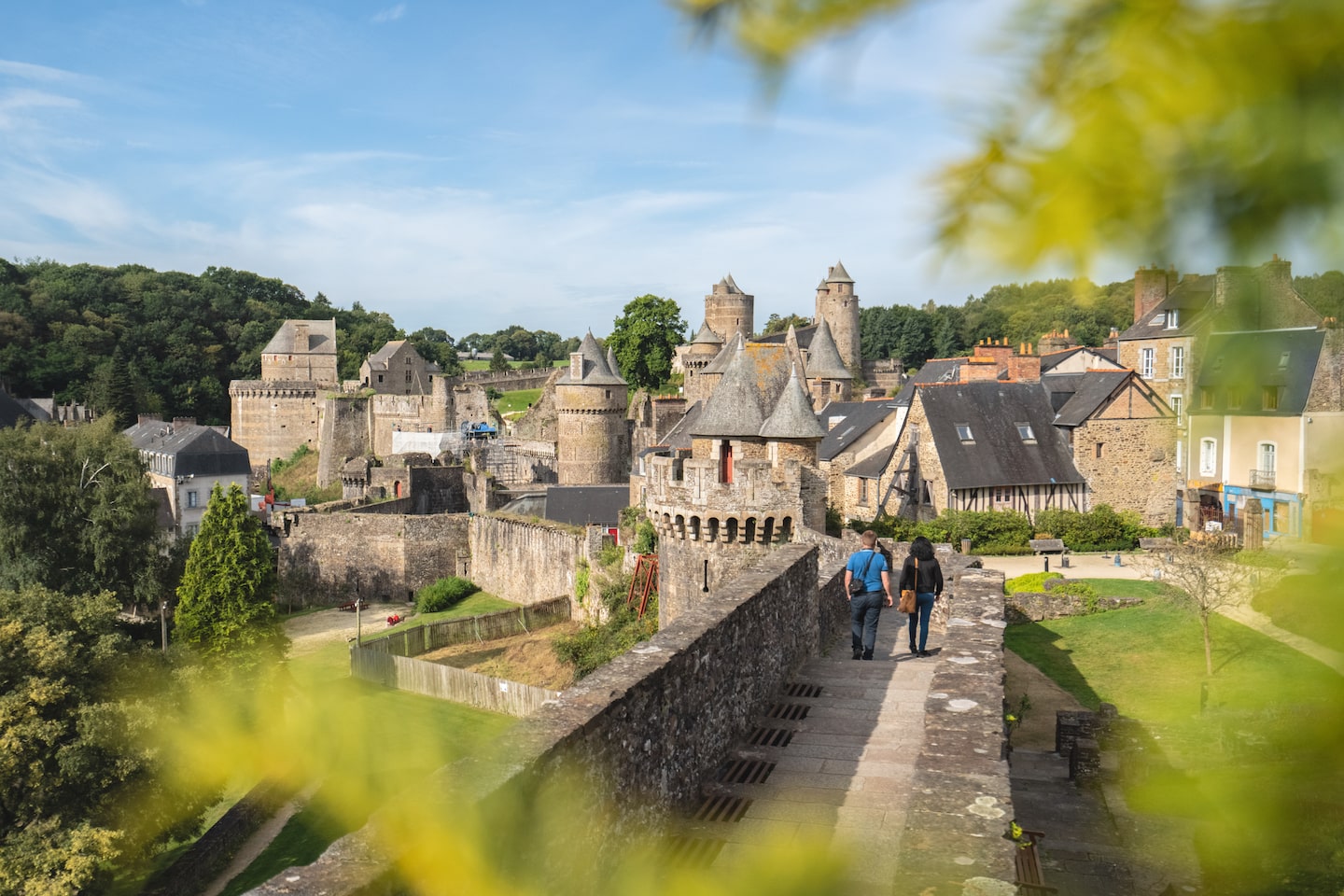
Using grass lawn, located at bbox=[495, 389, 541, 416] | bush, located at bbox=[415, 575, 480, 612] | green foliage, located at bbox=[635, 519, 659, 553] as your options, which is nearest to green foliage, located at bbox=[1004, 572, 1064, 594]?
green foliage, located at bbox=[635, 519, 659, 553]

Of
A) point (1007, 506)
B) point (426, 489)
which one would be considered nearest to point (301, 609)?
point (426, 489)

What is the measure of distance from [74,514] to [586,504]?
17.7 metres

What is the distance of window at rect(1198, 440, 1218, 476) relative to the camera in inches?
61.3

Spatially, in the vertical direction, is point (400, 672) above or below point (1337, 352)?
below

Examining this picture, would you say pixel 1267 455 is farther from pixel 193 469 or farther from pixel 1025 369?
pixel 193 469

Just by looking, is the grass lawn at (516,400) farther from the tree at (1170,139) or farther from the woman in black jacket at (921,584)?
the tree at (1170,139)

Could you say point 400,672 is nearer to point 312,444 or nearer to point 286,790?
point 286,790

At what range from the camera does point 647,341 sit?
7256 cm

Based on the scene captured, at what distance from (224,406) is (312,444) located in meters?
26.7

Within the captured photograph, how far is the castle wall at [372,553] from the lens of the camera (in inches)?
1590

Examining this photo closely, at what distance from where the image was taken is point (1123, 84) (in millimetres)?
1093

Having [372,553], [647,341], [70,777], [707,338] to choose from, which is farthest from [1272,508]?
[647,341]

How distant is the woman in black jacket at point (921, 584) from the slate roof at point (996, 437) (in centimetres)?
1977

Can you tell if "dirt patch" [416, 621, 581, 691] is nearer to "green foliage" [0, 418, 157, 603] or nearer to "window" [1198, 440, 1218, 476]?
"green foliage" [0, 418, 157, 603]
